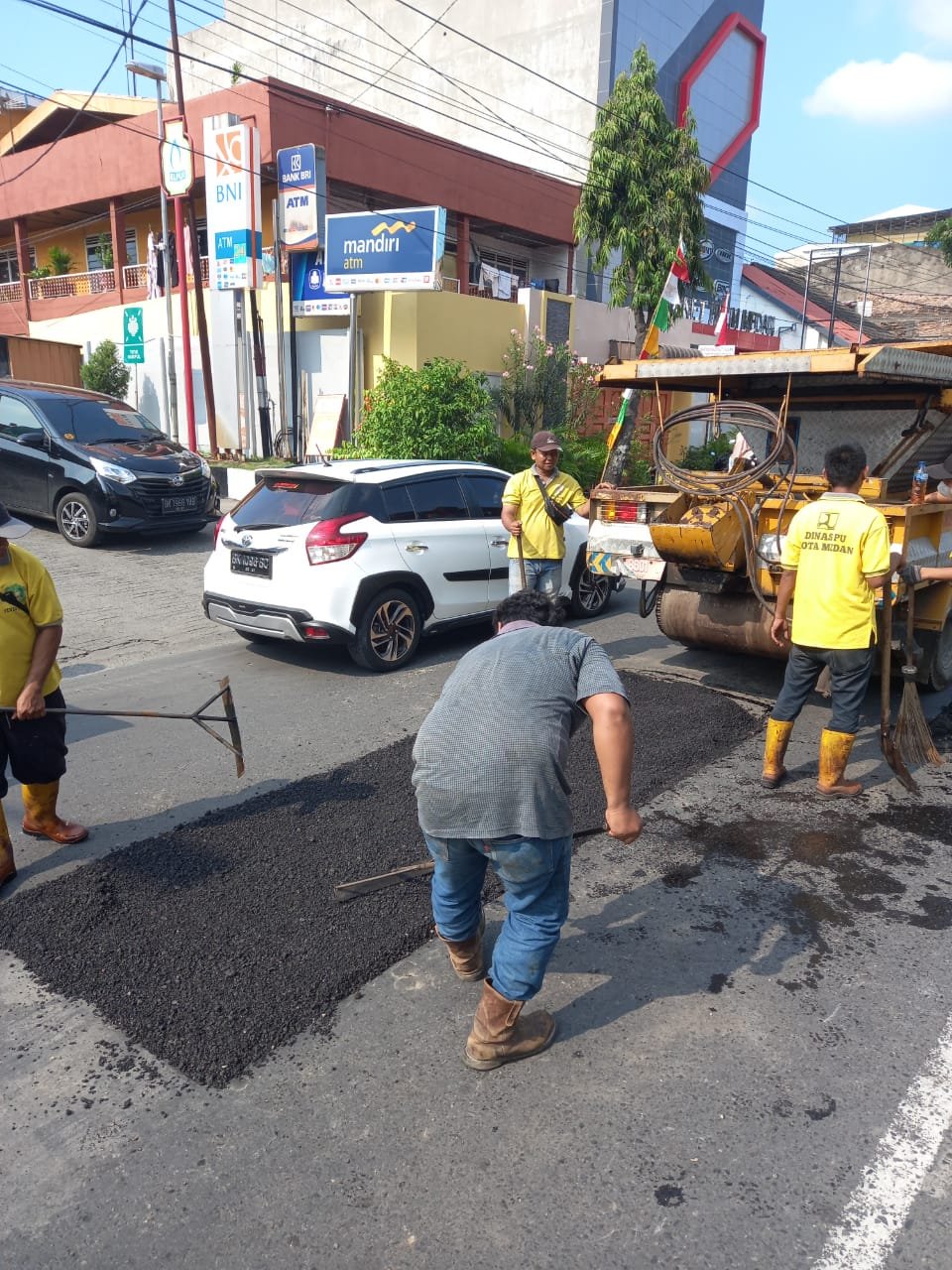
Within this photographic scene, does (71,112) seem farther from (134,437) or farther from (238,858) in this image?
(238,858)

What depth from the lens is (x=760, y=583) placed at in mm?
6043

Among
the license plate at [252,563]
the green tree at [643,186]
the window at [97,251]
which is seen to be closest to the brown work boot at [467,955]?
the license plate at [252,563]

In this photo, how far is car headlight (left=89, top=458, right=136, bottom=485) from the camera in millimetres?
11046

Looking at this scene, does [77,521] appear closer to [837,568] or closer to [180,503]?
[180,503]

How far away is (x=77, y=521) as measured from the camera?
11.3 meters

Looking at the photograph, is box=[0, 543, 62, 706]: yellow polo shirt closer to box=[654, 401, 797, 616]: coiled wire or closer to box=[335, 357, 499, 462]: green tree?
box=[654, 401, 797, 616]: coiled wire

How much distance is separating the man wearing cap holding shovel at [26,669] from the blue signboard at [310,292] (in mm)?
12947

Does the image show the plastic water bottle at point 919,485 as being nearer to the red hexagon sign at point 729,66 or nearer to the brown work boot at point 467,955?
the brown work boot at point 467,955

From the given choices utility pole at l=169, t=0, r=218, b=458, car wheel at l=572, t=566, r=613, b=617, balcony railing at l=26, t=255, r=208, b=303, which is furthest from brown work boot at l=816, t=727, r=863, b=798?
balcony railing at l=26, t=255, r=208, b=303

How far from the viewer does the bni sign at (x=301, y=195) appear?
15.0 meters

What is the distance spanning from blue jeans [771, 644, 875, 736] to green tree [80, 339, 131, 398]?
703 inches

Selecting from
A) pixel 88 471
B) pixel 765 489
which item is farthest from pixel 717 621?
pixel 88 471

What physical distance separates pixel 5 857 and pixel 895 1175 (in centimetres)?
352

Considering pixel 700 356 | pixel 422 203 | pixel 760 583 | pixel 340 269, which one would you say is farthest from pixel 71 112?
pixel 760 583
